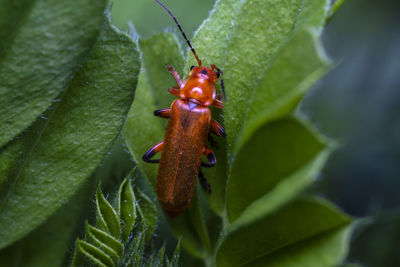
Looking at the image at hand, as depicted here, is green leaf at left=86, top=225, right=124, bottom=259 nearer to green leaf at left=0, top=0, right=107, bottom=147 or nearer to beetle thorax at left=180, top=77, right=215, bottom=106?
green leaf at left=0, top=0, right=107, bottom=147

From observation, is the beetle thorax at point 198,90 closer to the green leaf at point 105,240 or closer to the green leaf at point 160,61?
the green leaf at point 160,61

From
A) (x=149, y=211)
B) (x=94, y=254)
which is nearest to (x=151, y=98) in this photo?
(x=149, y=211)

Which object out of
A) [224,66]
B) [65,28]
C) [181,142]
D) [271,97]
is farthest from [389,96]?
[65,28]

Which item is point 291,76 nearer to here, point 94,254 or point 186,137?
point 94,254

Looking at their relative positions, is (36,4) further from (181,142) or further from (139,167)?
(181,142)

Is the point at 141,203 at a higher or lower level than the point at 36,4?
lower
